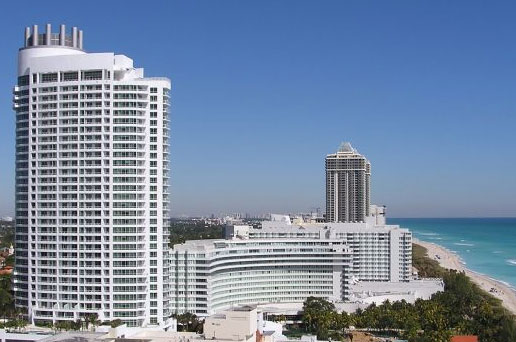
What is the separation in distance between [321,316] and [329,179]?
91302 millimetres

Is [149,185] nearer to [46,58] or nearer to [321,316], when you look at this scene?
[46,58]

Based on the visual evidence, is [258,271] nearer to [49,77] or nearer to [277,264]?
[277,264]

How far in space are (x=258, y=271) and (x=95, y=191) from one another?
4060 cm

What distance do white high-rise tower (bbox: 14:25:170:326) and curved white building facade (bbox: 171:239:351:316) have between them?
1729 cm

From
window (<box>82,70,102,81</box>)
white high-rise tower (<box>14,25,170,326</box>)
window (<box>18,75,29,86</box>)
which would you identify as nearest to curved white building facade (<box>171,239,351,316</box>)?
white high-rise tower (<box>14,25,170,326</box>)

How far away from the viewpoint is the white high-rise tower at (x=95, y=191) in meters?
86.1

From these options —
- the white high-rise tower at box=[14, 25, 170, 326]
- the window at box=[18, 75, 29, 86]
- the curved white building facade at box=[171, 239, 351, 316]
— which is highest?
the window at box=[18, 75, 29, 86]

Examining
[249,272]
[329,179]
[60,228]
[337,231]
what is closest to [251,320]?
[60,228]

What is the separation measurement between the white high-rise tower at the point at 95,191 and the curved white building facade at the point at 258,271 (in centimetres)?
1729

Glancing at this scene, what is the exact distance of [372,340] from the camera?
94.9 m

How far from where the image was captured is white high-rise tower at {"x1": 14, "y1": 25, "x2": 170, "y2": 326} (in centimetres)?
8612

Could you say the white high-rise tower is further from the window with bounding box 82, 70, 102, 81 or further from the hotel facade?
the hotel facade

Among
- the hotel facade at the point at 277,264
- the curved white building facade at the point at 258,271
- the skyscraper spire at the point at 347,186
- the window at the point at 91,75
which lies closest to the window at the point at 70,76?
the window at the point at 91,75

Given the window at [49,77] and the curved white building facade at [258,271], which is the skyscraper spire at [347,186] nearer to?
the curved white building facade at [258,271]
